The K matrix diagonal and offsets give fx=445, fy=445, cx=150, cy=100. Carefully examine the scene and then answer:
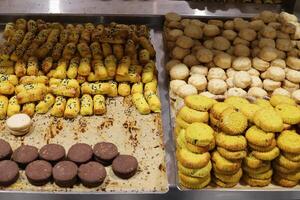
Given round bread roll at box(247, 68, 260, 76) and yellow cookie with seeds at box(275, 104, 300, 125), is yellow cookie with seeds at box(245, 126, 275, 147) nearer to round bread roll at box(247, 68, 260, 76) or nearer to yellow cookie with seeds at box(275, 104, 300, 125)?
yellow cookie with seeds at box(275, 104, 300, 125)

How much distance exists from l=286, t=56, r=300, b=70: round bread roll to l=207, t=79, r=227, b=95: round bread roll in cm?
49

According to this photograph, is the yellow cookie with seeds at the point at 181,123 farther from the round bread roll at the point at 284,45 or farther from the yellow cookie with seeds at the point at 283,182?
the round bread roll at the point at 284,45

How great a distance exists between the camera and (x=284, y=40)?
3062 millimetres

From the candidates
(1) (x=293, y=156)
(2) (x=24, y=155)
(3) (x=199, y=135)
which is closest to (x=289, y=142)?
(1) (x=293, y=156)

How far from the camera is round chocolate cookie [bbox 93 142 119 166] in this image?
2.39 m

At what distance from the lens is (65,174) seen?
2279mm

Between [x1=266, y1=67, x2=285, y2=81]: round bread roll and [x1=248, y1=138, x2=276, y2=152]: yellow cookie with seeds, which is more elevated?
[x1=266, y1=67, x2=285, y2=81]: round bread roll

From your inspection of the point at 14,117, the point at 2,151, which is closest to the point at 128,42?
the point at 14,117

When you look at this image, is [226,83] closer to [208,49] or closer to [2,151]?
[208,49]

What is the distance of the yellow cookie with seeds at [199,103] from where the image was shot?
2318mm

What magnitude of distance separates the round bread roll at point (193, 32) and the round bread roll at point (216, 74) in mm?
336

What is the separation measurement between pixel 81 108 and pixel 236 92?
0.96 meters

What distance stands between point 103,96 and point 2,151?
0.73 meters

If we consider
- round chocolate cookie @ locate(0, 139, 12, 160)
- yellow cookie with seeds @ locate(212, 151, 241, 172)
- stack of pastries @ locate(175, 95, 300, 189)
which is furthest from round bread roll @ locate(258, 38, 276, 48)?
round chocolate cookie @ locate(0, 139, 12, 160)
